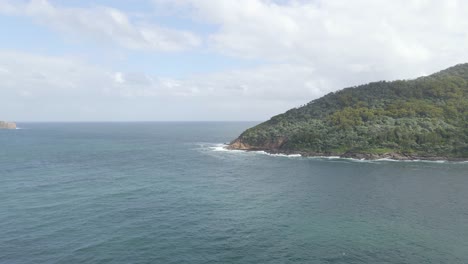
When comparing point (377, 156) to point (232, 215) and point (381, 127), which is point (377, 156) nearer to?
point (381, 127)

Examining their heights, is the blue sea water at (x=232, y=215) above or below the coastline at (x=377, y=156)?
below

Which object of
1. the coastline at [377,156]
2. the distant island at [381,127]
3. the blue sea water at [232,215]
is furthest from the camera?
the distant island at [381,127]

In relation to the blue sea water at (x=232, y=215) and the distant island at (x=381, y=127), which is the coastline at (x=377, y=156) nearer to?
the distant island at (x=381, y=127)

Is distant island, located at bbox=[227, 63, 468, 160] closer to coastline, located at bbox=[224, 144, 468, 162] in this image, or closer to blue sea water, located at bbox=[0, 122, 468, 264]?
coastline, located at bbox=[224, 144, 468, 162]

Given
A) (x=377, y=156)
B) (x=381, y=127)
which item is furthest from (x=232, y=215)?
(x=381, y=127)

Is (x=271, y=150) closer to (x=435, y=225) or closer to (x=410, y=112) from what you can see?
(x=410, y=112)

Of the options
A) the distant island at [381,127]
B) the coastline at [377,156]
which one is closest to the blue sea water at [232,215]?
the coastline at [377,156]
